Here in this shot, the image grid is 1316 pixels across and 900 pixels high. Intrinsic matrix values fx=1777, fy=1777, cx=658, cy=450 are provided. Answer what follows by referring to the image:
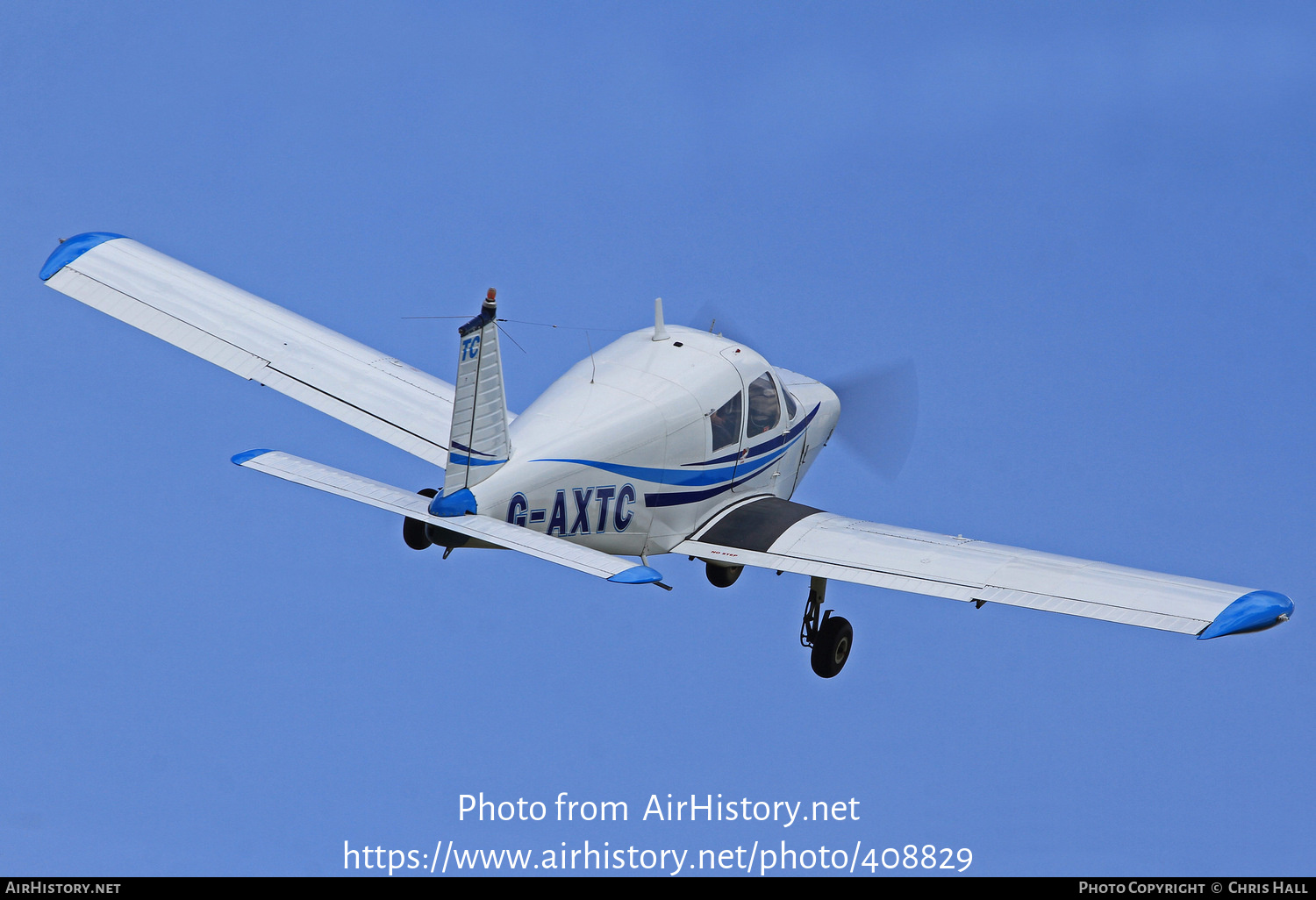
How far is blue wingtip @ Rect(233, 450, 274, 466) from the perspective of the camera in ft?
59.1

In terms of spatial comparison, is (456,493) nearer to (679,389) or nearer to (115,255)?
(679,389)

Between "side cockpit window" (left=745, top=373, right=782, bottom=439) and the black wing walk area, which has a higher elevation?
"side cockpit window" (left=745, top=373, right=782, bottom=439)

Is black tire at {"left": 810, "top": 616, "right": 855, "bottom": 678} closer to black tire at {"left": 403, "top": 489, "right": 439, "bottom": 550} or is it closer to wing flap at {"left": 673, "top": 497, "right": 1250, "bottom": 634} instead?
wing flap at {"left": 673, "top": 497, "right": 1250, "bottom": 634}

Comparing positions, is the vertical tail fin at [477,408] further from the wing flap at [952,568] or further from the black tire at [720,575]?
the black tire at [720,575]

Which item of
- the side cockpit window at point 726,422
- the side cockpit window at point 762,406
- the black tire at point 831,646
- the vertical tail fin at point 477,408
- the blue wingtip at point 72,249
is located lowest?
the black tire at point 831,646

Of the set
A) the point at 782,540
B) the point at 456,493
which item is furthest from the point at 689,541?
the point at 456,493

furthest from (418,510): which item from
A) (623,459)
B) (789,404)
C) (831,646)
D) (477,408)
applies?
(789,404)

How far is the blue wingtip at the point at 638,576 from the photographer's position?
1641 cm

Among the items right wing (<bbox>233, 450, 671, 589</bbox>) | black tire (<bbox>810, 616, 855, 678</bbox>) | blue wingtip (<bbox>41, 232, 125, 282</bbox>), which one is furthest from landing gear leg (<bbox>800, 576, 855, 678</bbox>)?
blue wingtip (<bbox>41, 232, 125, 282</bbox>)

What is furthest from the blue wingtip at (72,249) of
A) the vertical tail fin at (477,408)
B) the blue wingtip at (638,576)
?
the blue wingtip at (638,576)

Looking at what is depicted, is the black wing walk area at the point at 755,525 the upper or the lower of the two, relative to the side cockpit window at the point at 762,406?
lower

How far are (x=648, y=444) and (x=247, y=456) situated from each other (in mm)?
4559

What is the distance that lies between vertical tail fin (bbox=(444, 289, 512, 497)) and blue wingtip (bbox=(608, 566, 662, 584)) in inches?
97.0

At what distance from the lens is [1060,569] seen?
1930 centimetres
